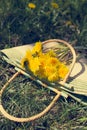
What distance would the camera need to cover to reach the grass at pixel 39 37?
2.23 meters

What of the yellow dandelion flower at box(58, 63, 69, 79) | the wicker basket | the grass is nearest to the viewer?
the wicker basket

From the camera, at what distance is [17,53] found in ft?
8.56

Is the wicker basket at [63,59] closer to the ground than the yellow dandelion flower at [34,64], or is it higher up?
closer to the ground

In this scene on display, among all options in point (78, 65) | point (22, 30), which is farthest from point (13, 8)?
point (78, 65)

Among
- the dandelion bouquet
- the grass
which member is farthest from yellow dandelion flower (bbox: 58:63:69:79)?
the grass

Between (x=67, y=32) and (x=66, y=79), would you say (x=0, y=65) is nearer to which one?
(x=66, y=79)

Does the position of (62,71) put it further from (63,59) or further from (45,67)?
(63,59)

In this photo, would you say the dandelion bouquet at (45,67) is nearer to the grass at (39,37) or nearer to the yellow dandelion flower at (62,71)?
the yellow dandelion flower at (62,71)

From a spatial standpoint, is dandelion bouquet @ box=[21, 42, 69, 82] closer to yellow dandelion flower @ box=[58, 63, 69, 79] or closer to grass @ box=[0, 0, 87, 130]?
yellow dandelion flower @ box=[58, 63, 69, 79]

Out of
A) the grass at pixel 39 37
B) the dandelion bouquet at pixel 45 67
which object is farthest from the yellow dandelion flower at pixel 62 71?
the grass at pixel 39 37

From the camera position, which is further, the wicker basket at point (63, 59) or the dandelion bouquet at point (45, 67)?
the dandelion bouquet at point (45, 67)

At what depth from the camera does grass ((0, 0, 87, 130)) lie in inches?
87.7

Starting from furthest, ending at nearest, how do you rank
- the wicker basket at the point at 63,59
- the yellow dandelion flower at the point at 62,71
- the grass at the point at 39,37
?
the yellow dandelion flower at the point at 62,71, the grass at the point at 39,37, the wicker basket at the point at 63,59

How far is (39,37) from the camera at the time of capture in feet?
9.51
